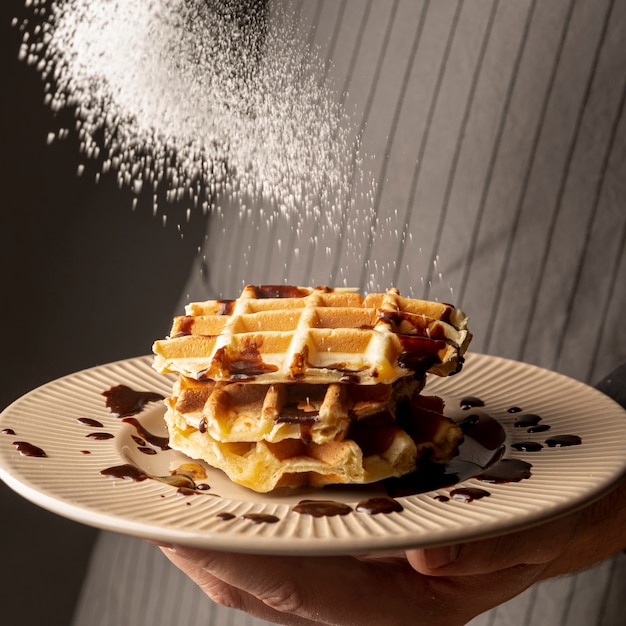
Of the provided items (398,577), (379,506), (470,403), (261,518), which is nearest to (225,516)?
(261,518)

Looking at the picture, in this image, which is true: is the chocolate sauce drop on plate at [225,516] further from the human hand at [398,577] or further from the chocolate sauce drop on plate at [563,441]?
the chocolate sauce drop on plate at [563,441]

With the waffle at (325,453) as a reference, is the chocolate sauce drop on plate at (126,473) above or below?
below

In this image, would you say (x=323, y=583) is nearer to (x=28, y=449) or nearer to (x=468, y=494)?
(x=468, y=494)

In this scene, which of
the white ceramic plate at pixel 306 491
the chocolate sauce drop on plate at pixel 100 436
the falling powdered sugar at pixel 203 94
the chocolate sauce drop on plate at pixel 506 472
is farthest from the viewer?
the falling powdered sugar at pixel 203 94

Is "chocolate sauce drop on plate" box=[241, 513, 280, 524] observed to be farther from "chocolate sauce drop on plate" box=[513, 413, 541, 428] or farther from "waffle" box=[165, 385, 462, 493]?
"chocolate sauce drop on plate" box=[513, 413, 541, 428]

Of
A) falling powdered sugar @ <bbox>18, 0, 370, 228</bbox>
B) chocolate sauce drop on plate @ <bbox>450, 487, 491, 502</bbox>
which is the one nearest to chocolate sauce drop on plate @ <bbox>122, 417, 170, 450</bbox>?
chocolate sauce drop on plate @ <bbox>450, 487, 491, 502</bbox>

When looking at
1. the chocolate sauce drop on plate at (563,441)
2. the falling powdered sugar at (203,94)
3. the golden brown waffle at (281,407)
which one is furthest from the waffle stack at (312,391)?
the falling powdered sugar at (203,94)
